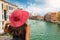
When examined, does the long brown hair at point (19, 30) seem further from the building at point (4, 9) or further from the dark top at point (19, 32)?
the building at point (4, 9)

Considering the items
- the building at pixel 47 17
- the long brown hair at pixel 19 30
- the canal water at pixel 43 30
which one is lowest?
the canal water at pixel 43 30

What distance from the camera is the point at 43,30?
2.29 m

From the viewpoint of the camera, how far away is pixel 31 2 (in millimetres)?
2256

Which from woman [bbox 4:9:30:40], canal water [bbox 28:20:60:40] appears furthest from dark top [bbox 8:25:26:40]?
canal water [bbox 28:20:60:40]

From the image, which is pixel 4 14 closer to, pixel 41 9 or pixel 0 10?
pixel 0 10

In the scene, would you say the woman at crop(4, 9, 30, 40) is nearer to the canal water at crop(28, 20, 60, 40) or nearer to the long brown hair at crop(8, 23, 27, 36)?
the long brown hair at crop(8, 23, 27, 36)

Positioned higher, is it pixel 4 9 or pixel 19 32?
pixel 4 9

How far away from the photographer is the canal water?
7.34 feet

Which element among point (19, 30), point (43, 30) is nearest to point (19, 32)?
point (19, 30)

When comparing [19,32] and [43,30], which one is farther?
[43,30]

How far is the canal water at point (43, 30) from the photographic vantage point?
7.34 ft

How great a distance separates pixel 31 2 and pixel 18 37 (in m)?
0.97

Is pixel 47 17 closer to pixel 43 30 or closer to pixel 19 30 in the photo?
pixel 43 30

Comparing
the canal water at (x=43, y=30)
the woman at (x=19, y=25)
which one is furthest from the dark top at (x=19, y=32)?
the canal water at (x=43, y=30)
